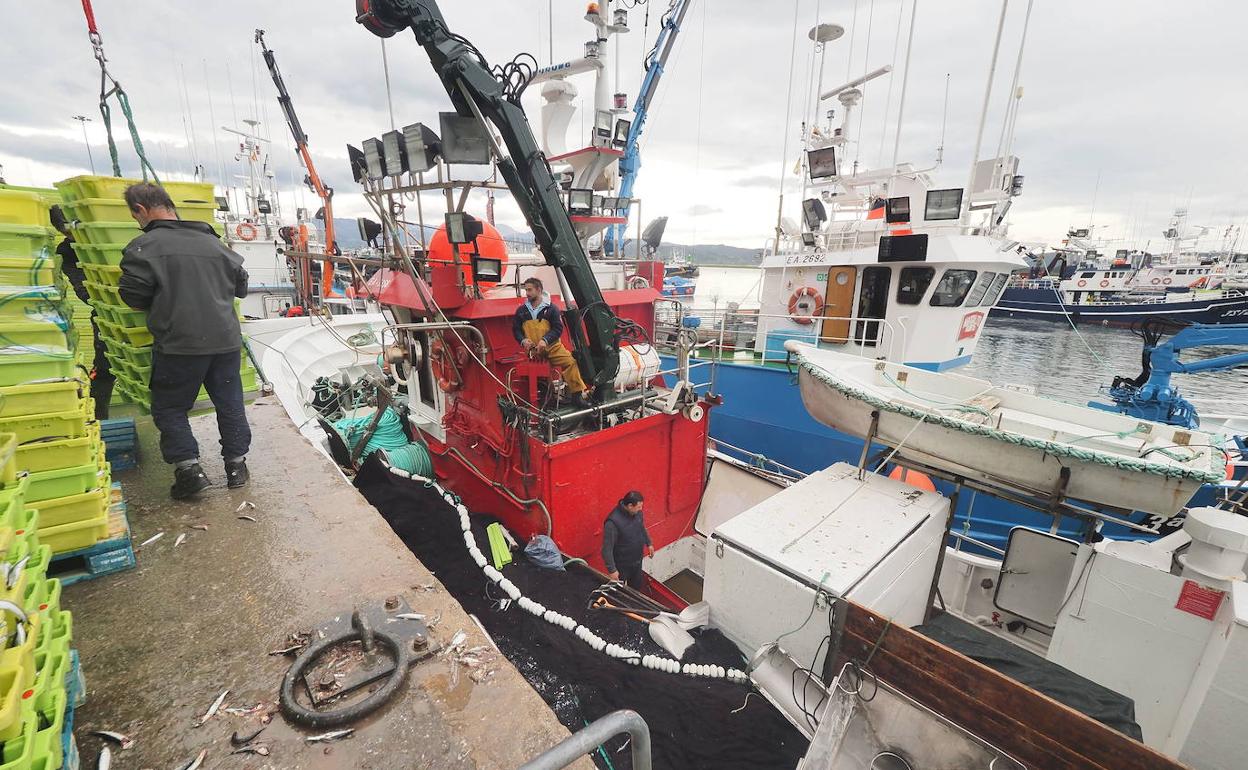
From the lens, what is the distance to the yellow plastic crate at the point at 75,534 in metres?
2.02

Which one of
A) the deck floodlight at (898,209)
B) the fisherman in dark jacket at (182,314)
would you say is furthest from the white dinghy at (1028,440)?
the deck floodlight at (898,209)

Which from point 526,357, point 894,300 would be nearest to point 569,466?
point 526,357

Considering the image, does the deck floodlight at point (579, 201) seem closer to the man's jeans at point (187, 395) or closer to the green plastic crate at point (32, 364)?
the man's jeans at point (187, 395)

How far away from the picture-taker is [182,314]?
2.65m

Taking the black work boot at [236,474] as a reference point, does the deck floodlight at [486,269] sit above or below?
above

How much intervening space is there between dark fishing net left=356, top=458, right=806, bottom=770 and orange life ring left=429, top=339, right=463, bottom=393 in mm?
2027

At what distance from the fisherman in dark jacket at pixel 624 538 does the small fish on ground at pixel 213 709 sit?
317 centimetres

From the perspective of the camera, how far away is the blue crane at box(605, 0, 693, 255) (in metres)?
11.1

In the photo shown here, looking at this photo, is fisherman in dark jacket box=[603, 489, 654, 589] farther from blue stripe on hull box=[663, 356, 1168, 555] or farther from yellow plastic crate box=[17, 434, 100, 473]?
blue stripe on hull box=[663, 356, 1168, 555]

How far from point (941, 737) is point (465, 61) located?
17.0 feet

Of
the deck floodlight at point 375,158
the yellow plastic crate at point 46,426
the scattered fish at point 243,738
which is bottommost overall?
the scattered fish at point 243,738

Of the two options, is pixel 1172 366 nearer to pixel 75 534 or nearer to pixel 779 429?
pixel 779 429

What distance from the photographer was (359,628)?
1.90 m

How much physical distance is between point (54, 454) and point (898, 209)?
9572mm
